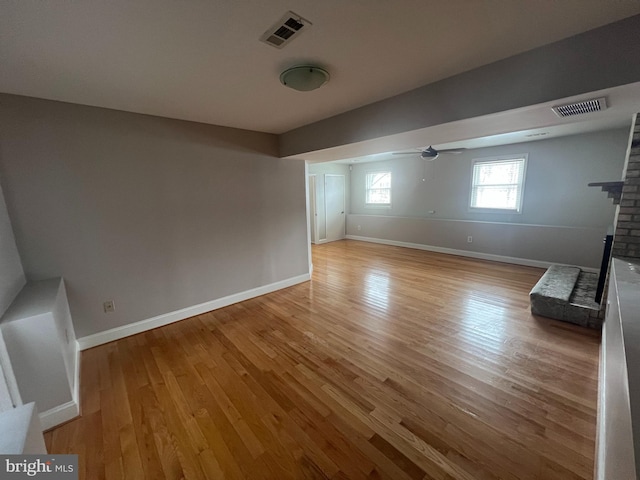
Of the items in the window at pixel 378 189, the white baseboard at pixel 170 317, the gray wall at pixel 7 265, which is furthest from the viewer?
the window at pixel 378 189

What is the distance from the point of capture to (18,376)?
5.24 feet

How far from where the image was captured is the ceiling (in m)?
1.19

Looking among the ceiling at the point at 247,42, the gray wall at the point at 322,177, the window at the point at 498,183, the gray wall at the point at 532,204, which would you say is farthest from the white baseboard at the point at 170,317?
the window at the point at 498,183

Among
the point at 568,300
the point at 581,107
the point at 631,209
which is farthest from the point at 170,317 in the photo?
the point at 631,209

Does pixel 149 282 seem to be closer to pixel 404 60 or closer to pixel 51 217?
pixel 51 217

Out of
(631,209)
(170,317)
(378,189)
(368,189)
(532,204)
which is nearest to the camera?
(631,209)

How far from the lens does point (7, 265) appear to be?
184cm

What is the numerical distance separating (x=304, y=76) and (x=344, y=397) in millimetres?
2335

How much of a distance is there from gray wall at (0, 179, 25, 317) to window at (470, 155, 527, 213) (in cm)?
702

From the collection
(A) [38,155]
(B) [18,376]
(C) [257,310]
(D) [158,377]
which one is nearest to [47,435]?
(B) [18,376]

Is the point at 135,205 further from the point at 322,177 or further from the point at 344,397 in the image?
the point at 322,177

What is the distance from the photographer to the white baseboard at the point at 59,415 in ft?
5.48

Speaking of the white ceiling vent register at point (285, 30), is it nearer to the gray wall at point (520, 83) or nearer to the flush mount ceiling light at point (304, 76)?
Answer: the flush mount ceiling light at point (304, 76)

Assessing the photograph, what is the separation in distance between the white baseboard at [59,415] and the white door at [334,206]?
6448 millimetres
